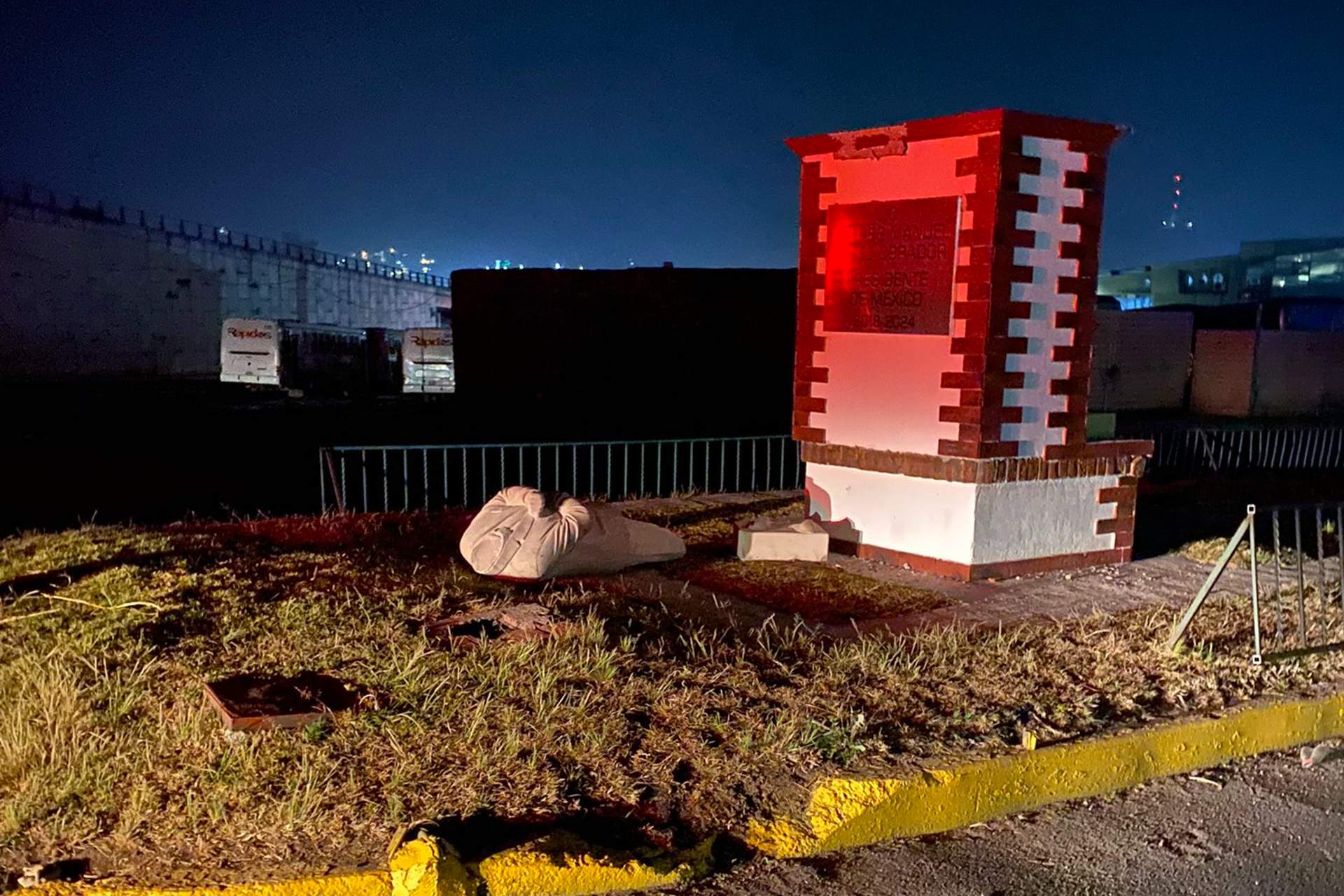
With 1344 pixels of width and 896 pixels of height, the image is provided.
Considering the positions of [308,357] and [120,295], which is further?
[120,295]

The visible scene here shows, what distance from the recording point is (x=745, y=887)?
3.81 metres

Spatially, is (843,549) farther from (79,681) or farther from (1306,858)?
(79,681)

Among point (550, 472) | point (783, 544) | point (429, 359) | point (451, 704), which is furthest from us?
point (429, 359)

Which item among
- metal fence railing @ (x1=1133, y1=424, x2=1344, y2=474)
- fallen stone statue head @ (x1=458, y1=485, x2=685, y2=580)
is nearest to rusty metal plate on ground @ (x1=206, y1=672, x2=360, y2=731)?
fallen stone statue head @ (x1=458, y1=485, x2=685, y2=580)

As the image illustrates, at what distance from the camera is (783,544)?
839 cm

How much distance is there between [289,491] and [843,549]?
8426mm

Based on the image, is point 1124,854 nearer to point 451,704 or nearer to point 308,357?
point 451,704

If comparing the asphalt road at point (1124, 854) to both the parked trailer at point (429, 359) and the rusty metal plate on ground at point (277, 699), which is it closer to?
the rusty metal plate on ground at point (277, 699)

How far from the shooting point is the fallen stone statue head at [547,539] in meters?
7.42

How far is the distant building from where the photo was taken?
46656 mm

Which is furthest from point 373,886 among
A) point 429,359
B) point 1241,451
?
point 429,359

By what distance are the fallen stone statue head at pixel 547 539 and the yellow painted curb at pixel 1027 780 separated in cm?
359

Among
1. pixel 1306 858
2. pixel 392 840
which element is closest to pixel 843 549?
pixel 1306 858

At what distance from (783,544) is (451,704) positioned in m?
4.23
